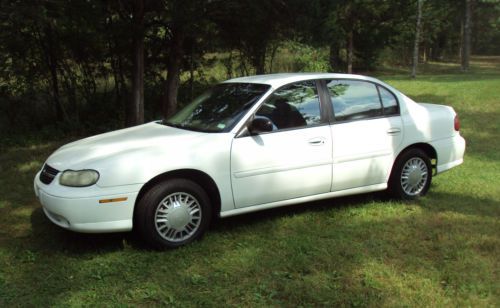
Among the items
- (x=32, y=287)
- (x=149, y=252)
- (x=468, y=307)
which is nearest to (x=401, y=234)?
(x=468, y=307)

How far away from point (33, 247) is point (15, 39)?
7048 mm

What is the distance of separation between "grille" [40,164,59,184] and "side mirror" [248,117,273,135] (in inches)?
71.2

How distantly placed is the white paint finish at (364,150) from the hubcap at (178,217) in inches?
61.9

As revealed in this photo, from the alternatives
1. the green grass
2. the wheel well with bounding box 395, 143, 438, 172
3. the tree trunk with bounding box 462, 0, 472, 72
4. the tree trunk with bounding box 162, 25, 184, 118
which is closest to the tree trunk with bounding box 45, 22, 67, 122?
the tree trunk with bounding box 162, 25, 184, 118

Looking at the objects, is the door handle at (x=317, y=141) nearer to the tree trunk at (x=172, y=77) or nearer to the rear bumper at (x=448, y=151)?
the rear bumper at (x=448, y=151)

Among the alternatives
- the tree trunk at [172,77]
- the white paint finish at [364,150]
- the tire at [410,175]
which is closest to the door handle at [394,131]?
the white paint finish at [364,150]

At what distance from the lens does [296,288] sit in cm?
365

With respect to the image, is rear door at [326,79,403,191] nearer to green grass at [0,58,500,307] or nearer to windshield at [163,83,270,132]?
green grass at [0,58,500,307]

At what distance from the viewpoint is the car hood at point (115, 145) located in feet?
13.8

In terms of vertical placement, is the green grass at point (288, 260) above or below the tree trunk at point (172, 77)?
below

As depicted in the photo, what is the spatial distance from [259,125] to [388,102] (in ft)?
6.00

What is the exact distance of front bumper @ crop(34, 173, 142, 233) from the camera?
13.1 feet

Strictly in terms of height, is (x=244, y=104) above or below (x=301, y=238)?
above

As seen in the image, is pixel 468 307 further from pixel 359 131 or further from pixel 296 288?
pixel 359 131
